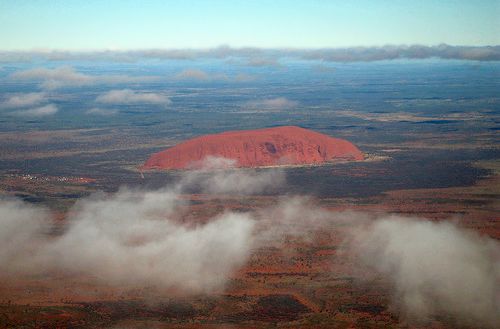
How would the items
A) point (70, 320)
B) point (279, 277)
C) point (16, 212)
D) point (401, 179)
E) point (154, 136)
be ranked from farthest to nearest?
point (154, 136)
point (401, 179)
point (16, 212)
point (279, 277)
point (70, 320)

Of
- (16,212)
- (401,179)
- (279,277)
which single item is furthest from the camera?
(401,179)

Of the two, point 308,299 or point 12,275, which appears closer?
point 308,299

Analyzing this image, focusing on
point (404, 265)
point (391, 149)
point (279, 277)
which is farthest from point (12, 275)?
point (391, 149)

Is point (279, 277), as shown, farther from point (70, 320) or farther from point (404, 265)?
point (70, 320)

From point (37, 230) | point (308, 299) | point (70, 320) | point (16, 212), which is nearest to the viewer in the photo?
point (70, 320)

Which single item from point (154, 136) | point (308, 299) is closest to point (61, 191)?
point (308, 299)

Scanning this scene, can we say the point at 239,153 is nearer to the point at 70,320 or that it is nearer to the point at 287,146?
the point at 287,146
